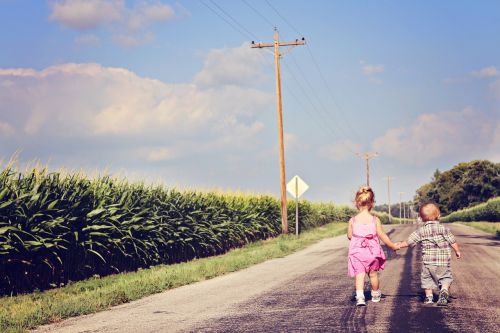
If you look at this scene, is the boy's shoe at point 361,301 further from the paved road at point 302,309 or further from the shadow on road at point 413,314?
the shadow on road at point 413,314

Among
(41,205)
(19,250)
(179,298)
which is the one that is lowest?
(179,298)

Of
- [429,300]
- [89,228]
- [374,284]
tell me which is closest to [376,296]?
[374,284]

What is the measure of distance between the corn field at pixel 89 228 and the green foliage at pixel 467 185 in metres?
84.1

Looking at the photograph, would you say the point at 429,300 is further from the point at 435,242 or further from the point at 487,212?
the point at 487,212

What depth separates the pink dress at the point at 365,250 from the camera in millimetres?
7848

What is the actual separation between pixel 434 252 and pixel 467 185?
97.7 meters

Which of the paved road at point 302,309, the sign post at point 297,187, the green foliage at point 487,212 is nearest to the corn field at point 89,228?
the paved road at point 302,309

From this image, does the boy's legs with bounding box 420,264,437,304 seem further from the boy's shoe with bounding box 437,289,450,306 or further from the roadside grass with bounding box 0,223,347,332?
the roadside grass with bounding box 0,223,347,332

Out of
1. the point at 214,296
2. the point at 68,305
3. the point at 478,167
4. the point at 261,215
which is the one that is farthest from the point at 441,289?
the point at 478,167

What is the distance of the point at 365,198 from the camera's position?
797cm

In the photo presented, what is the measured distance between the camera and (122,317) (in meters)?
8.00

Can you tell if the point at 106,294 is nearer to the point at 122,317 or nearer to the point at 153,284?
the point at 153,284

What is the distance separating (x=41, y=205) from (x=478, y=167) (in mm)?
97476

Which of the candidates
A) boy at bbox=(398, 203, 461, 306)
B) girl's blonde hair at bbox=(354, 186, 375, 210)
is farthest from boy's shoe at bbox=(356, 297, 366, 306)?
girl's blonde hair at bbox=(354, 186, 375, 210)
